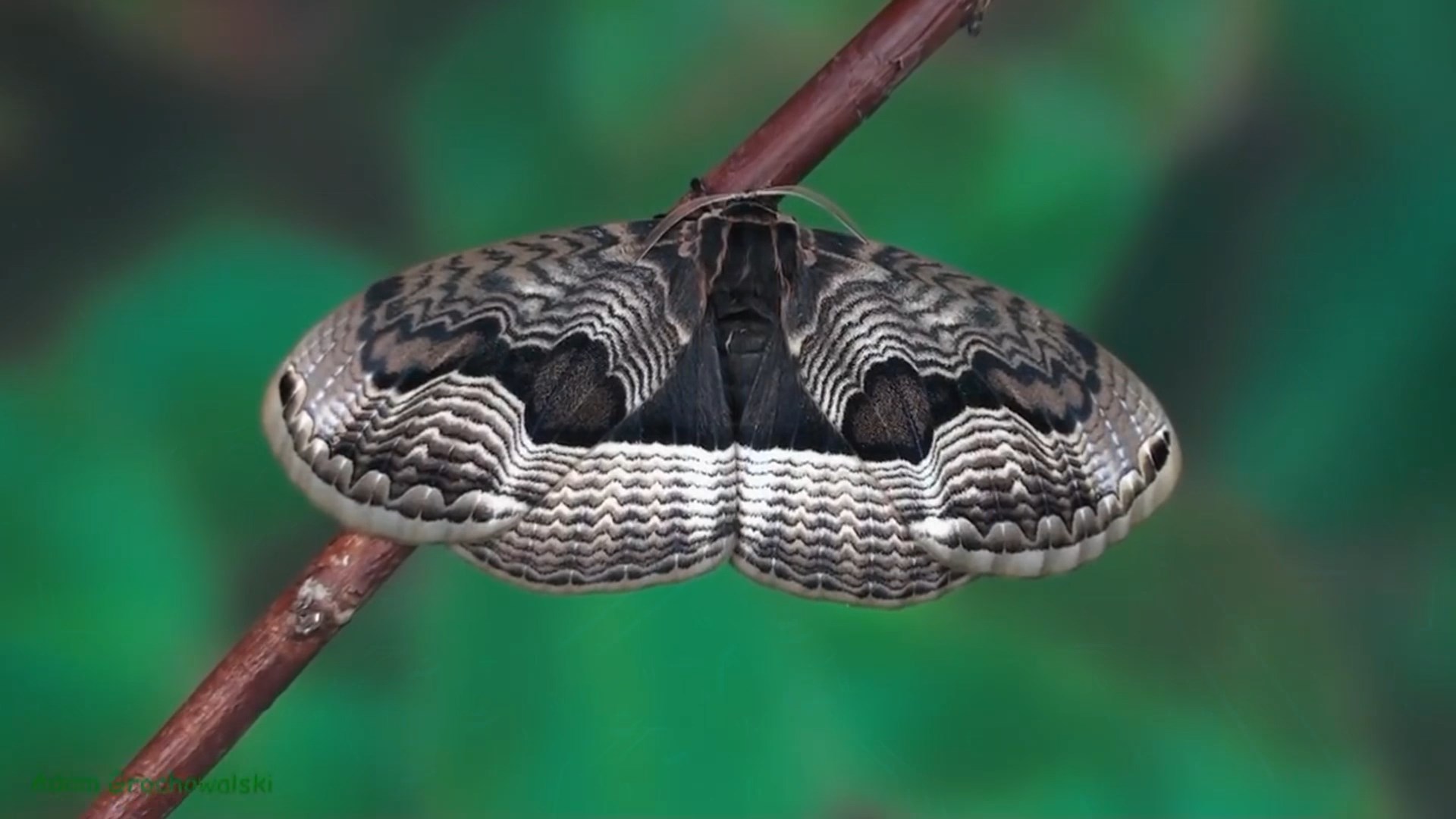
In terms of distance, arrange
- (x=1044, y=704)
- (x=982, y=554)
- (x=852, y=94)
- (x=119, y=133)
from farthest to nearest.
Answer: (x=1044, y=704), (x=119, y=133), (x=852, y=94), (x=982, y=554)

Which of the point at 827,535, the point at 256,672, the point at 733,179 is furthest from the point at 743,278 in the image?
the point at 256,672

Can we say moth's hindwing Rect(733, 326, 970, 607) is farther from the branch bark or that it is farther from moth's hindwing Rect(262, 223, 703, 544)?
the branch bark

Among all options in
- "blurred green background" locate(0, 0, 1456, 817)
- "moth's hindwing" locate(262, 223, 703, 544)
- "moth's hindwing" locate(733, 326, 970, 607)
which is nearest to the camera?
"moth's hindwing" locate(262, 223, 703, 544)

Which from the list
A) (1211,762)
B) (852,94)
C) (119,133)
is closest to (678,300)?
(852,94)

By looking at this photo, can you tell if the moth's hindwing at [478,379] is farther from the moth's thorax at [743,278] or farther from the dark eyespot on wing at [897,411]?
the dark eyespot on wing at [897,411]

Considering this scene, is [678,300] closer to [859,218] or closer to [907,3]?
[907,3]

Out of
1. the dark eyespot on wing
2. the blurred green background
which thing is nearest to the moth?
the dark eyespot on wing
